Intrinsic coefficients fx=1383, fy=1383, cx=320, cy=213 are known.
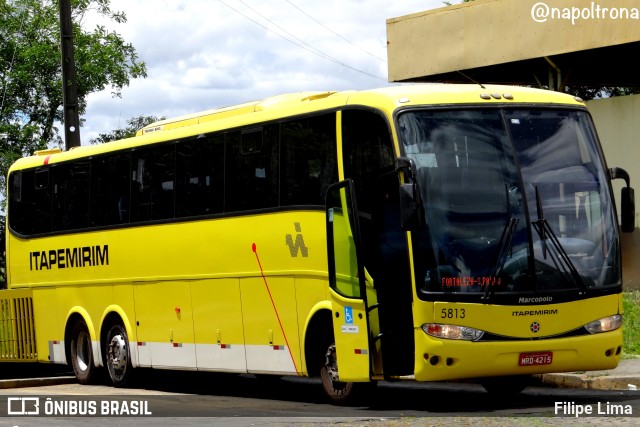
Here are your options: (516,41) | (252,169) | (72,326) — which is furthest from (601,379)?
(516,41)

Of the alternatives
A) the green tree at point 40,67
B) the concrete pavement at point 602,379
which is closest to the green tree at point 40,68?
the green tree at point 40,67

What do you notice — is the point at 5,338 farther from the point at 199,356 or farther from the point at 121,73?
Result: the point at 121,73

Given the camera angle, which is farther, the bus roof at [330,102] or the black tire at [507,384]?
the black tire at [507,384]

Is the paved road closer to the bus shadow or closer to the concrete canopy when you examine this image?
the bus shadow

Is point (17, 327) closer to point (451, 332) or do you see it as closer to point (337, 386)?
point (337, 386)

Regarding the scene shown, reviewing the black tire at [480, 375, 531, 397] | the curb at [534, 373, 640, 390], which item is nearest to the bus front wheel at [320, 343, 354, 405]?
the black tire at [480, 375, 531, 397]

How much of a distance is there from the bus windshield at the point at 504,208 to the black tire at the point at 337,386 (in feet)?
5.95

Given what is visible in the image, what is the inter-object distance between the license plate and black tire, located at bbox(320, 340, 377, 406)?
189cm

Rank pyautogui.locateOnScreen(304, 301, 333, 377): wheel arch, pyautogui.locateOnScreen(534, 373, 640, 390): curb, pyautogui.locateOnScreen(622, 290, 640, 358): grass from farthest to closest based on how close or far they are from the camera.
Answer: pyautogui.locateOnScreen(622, 290, 640, 358): grass < pyautogui.locateOnScreen(534, 373, 640, 390): curb < pyautogui.locateOnScreen(304, 301, 333, 377): wheel arch

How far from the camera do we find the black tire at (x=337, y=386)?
50.0 ft

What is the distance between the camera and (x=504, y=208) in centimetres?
1426

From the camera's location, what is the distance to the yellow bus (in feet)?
46.2

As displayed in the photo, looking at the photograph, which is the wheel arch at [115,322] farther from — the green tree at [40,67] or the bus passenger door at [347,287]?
the green tree at [40,67]

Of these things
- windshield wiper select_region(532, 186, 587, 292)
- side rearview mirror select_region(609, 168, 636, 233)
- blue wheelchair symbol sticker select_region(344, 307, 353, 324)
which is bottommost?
blue wheelchair symbol sticker select_region(344, 307, 353, 324)
